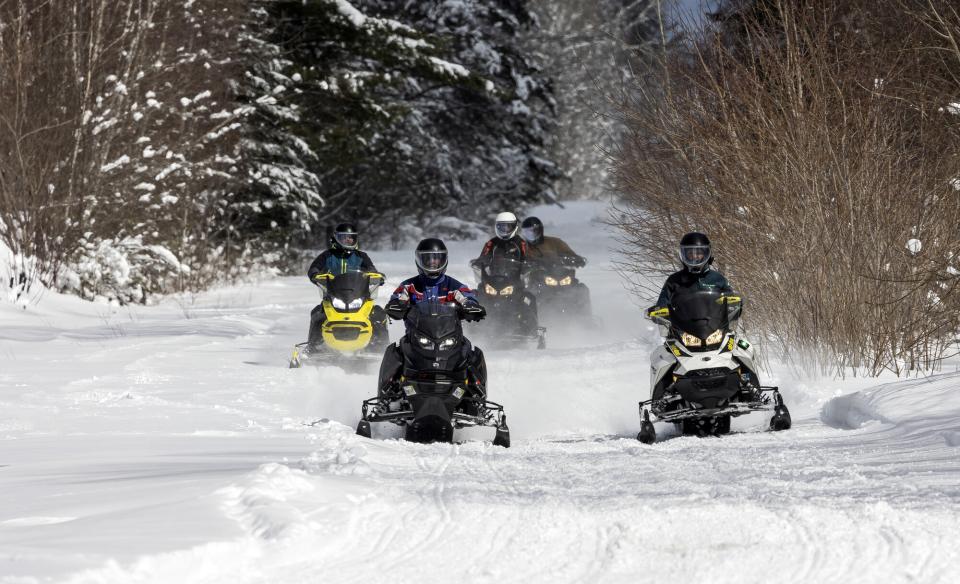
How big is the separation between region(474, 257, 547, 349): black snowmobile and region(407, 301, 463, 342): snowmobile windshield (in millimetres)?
5943

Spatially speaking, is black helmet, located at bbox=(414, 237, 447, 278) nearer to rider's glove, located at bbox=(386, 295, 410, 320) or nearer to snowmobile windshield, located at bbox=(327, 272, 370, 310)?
rider's glove, located at bbox=(386, 295, 410, 320)

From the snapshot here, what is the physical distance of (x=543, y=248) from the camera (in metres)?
17.7

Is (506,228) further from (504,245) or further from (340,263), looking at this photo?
(340,263)

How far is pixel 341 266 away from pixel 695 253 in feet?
15.0

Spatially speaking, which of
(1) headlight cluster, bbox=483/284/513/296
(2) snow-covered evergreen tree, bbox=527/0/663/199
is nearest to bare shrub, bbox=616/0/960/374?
(1) headlight cluster, bbox=483/284/513/296

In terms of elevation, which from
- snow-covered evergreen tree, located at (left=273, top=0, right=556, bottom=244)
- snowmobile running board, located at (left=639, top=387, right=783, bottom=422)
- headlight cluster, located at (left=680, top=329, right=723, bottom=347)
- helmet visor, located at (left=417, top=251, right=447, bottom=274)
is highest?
snow-covered evergreen tree, located at (left=273, top=0, right=556, bottom=244)

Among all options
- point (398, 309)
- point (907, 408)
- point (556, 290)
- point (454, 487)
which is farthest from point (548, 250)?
point (454, 487)

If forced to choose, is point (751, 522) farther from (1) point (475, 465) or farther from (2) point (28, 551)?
(2) point (28, 551)

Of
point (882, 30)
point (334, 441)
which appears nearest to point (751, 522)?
point (334, 441)

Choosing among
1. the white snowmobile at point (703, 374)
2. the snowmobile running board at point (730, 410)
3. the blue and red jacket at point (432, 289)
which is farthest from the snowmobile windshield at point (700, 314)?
the blue and red jacket at point (432, 289)

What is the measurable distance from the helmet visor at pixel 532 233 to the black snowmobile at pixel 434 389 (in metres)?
8.17

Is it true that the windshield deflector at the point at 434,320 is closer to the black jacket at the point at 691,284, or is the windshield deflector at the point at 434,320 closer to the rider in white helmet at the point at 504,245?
the black jacket at the point at 691,284

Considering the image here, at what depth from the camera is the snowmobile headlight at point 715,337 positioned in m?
9.19

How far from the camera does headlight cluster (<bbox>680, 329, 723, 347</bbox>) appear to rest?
9192mm
